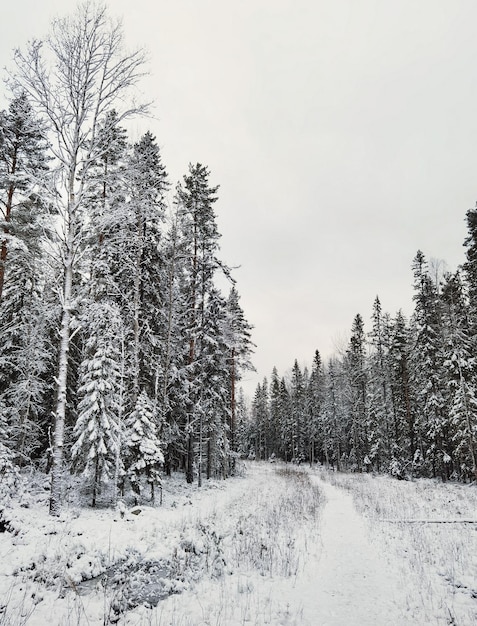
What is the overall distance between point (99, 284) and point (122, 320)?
6.22 feet

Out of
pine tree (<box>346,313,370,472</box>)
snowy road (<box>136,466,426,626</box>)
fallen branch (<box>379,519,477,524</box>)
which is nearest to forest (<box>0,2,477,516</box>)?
pine tree (<box>346,313,370,472</box>)

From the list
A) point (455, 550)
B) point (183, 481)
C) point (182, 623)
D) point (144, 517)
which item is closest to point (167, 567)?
point (182, 623)

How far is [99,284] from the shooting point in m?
15.7

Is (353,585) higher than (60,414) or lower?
lower

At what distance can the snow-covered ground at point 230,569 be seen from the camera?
539cm

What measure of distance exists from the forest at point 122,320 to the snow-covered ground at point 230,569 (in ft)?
9.27

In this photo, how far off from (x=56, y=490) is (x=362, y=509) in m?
11.8

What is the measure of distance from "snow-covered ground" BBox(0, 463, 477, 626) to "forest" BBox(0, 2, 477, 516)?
111 inches

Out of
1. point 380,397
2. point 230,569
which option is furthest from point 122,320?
point 380,397

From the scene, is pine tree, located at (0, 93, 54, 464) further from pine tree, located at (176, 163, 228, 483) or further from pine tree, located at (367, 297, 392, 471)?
pine tree, located at (367, 297, 392, 471)

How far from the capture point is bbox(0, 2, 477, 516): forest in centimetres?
1134

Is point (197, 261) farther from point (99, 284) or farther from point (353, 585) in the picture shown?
point (353, 585)

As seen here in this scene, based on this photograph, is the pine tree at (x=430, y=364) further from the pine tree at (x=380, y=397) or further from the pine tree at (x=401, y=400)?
the pine tree at (x=380, y=397)

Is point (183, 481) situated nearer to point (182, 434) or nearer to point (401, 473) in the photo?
point (182, 434)
